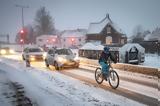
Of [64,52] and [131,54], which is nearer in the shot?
[64,52]

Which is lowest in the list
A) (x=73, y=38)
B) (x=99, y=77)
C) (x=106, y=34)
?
(x=99, y=77)

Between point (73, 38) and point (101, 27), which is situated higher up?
point (101, 27)

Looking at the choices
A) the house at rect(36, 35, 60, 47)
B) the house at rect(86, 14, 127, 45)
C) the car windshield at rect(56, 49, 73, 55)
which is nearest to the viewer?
the car windshield at rect(56, 49, 73, 55)

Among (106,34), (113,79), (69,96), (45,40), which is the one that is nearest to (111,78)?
(113,79)

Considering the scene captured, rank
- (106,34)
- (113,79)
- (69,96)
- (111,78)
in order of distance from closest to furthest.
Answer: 1. (69,96)
2. (113,79)
3. (111,78)
4. (106,34)

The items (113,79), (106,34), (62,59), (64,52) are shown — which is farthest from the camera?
(106,34)

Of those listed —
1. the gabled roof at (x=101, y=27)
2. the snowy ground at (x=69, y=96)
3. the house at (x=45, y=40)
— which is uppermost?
the gabled roof at (x=101, y=27)

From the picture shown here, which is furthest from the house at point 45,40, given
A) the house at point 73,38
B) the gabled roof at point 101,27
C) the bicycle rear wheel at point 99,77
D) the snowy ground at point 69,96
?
the snowy ground at point 69,96

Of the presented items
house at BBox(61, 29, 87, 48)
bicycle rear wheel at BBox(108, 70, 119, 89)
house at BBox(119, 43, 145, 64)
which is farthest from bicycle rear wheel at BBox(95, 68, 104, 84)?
house at BBox(61, 29, 87, 48)

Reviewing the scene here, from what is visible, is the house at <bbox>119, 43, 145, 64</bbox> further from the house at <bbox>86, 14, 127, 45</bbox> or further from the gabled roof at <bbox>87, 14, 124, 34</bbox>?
the gabled roof at <bbox>87, 14, 124, 34</bbox>

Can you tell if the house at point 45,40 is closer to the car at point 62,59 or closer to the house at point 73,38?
the house at point 73,38

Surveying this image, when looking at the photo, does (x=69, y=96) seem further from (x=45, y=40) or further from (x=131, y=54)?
(x=45, y=40)

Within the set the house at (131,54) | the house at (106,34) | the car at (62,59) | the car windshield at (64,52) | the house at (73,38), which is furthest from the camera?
the house at (73,38)

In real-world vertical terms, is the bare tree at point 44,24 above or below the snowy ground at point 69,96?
above
